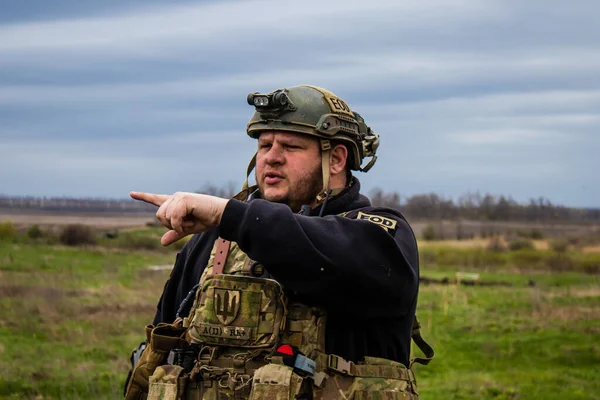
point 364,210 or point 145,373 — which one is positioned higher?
point 364,210

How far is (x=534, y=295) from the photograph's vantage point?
33.0m

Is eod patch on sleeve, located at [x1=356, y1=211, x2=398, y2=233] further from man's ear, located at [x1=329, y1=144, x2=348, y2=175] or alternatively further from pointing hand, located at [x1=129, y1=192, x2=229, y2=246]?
pointing hand, located at [x1=129, y1=192, x2=229, y2=246]

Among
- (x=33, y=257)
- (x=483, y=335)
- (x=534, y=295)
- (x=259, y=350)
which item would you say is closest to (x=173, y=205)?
(x=259, y=350)

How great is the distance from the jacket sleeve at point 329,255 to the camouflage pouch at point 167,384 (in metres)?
0.79

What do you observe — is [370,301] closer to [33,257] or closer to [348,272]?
[348,272]

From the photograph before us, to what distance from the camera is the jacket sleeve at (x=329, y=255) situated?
14.0 feet

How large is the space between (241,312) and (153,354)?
72cm

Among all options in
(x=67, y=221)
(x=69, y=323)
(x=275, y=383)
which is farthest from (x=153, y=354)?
(x=67, y=221)

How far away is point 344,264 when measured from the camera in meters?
4.37

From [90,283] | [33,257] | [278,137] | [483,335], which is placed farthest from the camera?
[33,257]

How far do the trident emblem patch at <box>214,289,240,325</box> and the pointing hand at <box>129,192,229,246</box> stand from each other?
0.65m

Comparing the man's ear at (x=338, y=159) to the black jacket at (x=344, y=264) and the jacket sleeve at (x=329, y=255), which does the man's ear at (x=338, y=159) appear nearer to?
the black jacket at (x=344, y=264)

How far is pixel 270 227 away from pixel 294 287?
0.39m

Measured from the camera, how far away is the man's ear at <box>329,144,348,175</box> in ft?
17.6
